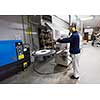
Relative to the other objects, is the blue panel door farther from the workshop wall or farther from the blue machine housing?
the workshop wall

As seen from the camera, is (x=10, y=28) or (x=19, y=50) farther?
(x=10, y=28)

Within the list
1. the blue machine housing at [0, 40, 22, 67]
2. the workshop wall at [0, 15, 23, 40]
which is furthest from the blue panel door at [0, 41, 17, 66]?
the workshop wall at [0, 15, 23, 40]

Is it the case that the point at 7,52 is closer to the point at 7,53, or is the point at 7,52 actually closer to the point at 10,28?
the point at 7,53

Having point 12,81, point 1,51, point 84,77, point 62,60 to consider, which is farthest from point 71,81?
point 1,51

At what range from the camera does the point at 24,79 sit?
9.05ft

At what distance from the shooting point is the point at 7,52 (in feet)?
8.77

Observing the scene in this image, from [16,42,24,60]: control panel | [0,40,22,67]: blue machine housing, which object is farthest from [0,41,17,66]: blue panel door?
[16,42,24,60]: control panel

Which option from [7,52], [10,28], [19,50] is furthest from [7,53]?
[10,28]

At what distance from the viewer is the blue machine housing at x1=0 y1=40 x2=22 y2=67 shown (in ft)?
8.33

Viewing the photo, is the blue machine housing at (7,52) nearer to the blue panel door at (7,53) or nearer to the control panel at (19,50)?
the blue panel door at (7,53)

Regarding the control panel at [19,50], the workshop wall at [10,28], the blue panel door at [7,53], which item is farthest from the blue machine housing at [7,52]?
the workshop wall at [10,28]

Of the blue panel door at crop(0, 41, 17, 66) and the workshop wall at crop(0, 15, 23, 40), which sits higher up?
the workshop wall at crop(0, 15, 23, 40)

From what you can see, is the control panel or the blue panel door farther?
the control panel

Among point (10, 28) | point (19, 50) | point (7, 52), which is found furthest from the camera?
point (10, 28)
